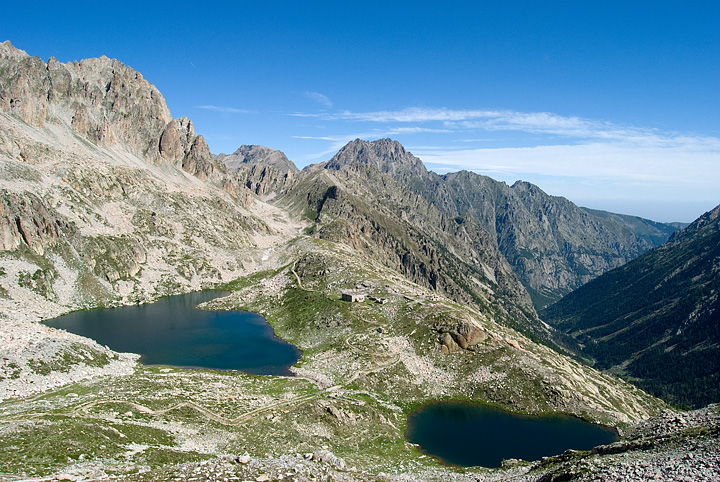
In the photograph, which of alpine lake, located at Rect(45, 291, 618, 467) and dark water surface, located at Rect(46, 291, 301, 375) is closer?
alpine lake, located at Rect(45, 291, 618, 467)

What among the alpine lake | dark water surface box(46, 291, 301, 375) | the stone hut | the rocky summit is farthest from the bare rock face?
the stone hut

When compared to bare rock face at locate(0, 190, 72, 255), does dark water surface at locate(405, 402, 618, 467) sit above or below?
below

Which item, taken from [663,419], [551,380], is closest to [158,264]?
[551,380]

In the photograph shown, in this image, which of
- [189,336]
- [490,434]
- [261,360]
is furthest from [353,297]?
[490,434]

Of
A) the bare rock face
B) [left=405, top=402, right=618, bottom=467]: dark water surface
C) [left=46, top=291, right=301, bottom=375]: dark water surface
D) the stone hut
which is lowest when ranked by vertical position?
[left=405, top=402, right=618, bottom=467]: dark water surface

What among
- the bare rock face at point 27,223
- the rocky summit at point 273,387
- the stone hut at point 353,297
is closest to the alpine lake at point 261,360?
the rocky summit at point 273,387

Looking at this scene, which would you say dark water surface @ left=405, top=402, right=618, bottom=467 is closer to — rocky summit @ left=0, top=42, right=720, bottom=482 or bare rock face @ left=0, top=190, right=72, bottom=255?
rocky summit @ left=0, top=42, right=720, bottom=482

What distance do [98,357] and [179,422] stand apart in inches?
1371

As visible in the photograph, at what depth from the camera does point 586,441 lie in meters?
77.1

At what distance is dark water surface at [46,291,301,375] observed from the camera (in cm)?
10488

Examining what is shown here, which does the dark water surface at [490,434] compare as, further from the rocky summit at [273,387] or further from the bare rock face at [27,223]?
the bare rock face at [27,223]

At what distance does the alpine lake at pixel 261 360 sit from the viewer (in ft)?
240

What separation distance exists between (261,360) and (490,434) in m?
57.8

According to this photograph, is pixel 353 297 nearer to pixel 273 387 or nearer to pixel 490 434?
pixel 273 387
